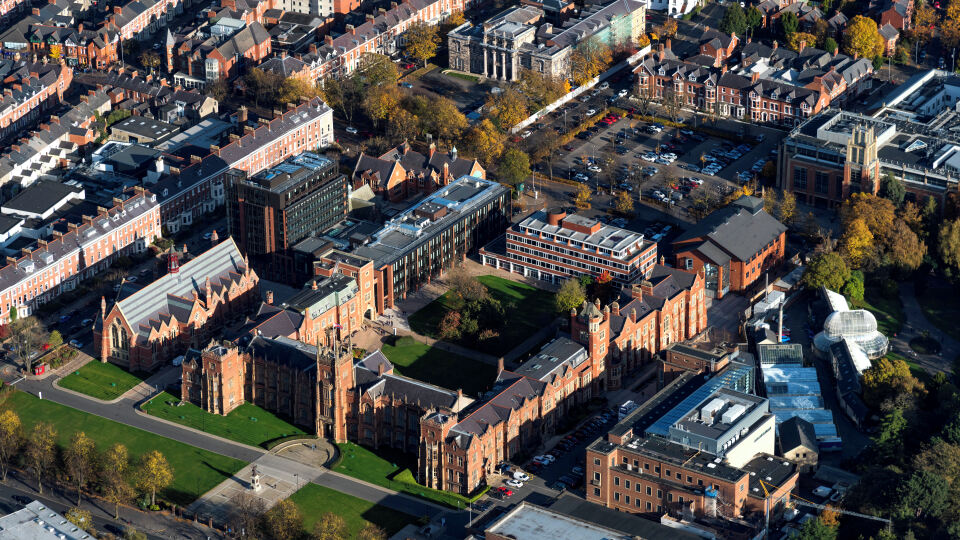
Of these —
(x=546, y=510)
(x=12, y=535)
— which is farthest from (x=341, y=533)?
(x=12, y=535)

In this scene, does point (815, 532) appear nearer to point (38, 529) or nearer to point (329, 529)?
point (329, 529)

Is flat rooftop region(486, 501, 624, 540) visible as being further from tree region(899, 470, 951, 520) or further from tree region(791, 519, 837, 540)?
tree region(899, 470, 951, 520)

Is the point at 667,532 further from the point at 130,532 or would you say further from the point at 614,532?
the point at 130,532

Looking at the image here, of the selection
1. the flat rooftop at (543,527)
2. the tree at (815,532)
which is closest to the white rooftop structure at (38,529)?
the flat rooftop at (543,527)

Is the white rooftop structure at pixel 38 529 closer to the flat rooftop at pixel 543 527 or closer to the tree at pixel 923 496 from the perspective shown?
the flat rooftop at pixel 543 527

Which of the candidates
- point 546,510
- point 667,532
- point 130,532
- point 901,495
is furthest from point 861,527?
point 130,532

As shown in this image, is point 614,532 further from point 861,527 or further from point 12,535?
point 12,535
